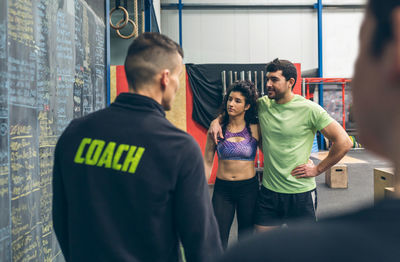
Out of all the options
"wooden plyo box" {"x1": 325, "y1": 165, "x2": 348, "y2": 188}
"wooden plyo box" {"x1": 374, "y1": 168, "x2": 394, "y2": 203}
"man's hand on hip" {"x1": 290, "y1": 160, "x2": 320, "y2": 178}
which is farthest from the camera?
"wooden plyo box" {"x1": 325, "y1": 165, "x2": 348, "y2": 188}

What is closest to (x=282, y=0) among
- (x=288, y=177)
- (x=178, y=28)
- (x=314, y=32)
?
(x=314, y=32)

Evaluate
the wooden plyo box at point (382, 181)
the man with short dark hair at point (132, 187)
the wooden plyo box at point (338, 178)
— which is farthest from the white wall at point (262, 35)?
the man with short dark hair at point (132, 187)

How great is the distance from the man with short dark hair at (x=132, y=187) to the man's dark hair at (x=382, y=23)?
2.31ft

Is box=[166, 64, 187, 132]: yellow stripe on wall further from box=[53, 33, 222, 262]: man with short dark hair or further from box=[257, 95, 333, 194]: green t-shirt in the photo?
box=[53, 33, 222, 262]: man with short dark hair

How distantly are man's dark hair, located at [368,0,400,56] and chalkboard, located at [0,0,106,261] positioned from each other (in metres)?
1.18

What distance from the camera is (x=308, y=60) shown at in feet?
31.5

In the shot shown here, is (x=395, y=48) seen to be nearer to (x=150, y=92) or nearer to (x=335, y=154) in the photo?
(x=150, y=92)

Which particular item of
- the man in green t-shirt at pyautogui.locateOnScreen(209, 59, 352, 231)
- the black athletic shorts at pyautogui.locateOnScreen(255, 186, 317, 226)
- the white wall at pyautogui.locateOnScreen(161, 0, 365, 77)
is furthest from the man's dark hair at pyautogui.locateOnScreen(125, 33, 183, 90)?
the white wall at pyautogui.locateOnScreen(161, 0, 365, 77)

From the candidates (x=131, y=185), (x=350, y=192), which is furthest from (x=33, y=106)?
(x=350, y=192)

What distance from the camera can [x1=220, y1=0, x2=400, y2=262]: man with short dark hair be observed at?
0.90ft

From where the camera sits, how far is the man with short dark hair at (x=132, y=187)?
0.93 m

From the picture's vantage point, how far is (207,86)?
536 cm

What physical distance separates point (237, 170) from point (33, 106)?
4.03ft

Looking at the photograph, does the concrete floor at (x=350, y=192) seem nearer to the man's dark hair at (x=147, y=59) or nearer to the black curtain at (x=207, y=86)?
the black curtain at (x=207, y=86)
